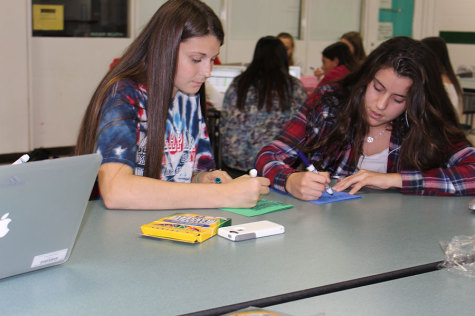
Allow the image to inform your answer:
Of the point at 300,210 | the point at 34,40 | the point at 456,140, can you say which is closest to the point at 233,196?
the point at 300,210

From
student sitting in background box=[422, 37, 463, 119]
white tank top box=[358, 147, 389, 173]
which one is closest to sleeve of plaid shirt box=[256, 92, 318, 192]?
white tank top box=[358, 147, 389, 173]

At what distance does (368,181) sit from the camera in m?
1.86

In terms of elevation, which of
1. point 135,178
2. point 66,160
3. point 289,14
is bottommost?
point 135,178

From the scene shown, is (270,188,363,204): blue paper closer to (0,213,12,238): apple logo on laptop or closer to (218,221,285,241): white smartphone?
(218,221,285,241): white smartphone

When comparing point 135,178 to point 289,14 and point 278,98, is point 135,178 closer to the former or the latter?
point 278,98

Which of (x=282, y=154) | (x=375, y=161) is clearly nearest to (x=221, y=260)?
(x=282, y=154)

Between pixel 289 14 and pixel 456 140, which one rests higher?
pixel 289 14

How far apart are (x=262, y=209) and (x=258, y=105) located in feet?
6.64

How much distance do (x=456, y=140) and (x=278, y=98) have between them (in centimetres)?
161

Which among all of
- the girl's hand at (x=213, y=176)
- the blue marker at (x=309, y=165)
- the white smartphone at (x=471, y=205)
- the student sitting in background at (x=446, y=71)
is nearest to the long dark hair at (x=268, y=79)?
the student sitting in background at (x=446, y=71)

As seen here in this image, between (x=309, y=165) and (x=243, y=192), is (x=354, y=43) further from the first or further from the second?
(x=243, y=192)

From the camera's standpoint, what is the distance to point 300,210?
164 cm

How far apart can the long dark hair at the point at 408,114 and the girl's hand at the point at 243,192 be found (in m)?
0.60

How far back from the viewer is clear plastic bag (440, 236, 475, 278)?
124cm
